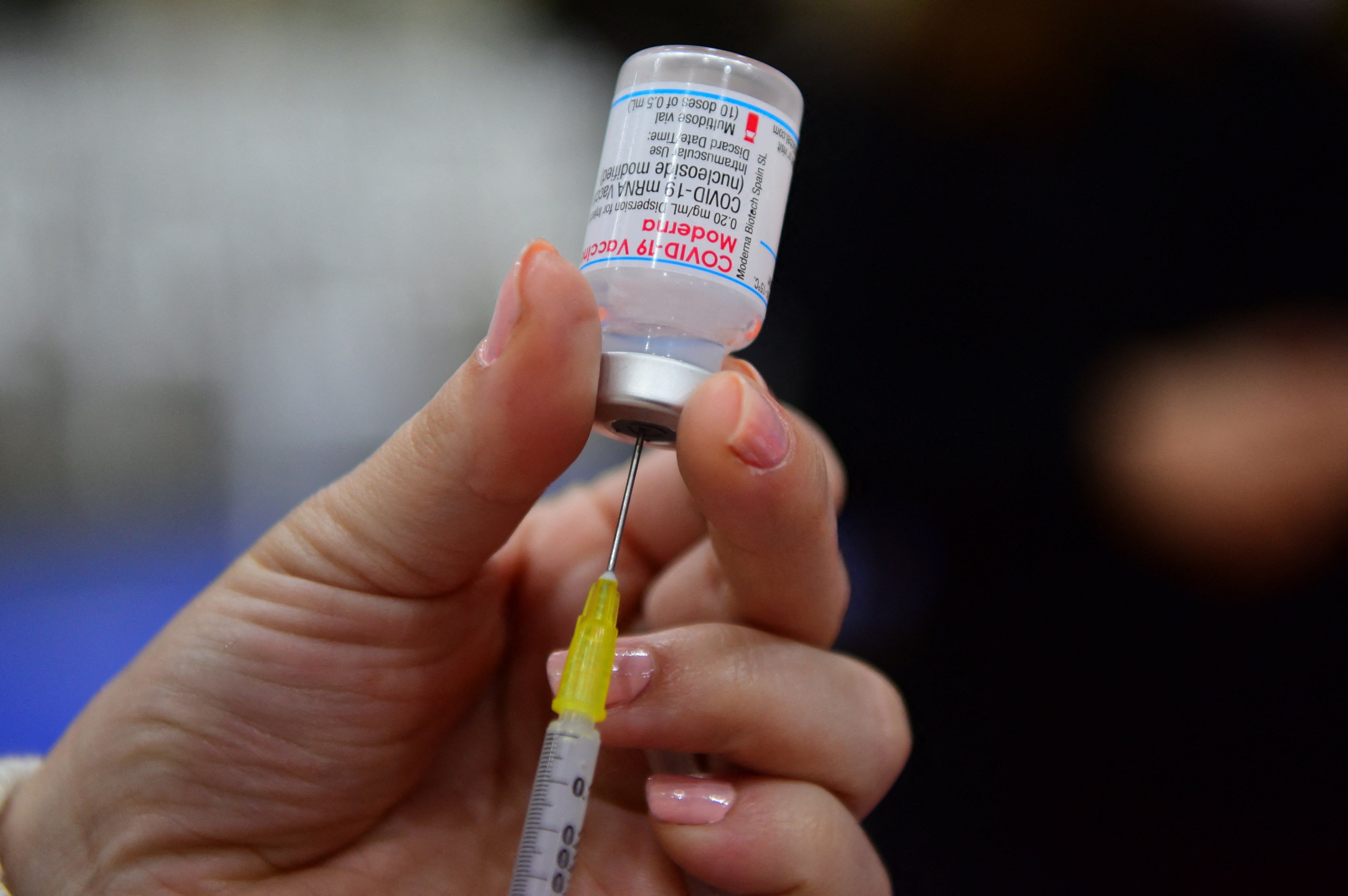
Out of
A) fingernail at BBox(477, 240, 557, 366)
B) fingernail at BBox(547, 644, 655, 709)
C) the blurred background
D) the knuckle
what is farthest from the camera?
the blurred background

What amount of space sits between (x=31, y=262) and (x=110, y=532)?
2.71 feet

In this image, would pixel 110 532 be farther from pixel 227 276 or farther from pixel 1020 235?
pixel 1020 235

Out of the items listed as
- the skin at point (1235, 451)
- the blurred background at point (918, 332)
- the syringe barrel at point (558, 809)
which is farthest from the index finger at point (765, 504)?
the skin at point (1235, 451)

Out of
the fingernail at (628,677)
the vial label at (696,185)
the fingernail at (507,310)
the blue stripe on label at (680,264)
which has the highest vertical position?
the vial label at (696,185)

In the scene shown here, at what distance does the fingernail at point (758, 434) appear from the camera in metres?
0.67

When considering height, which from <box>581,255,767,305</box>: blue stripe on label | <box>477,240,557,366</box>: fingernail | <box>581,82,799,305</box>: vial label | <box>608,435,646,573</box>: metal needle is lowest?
<box>608,435,646,573</box>: metal needle

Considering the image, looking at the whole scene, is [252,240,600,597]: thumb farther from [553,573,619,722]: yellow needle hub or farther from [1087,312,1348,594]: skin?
[1087,312,1348,594]: skin

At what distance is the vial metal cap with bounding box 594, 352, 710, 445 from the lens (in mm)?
710

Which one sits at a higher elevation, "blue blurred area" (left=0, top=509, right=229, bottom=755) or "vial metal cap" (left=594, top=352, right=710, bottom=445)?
"vial metal cap" (left=594, top=352, right=710, bottom=445)

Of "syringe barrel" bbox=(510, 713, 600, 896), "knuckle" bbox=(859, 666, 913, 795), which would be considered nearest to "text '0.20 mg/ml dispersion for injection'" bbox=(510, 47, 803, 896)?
"syringe barrel" bbox=(510, 713, 600, 896)

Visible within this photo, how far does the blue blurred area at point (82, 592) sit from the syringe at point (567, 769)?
5.91 feet

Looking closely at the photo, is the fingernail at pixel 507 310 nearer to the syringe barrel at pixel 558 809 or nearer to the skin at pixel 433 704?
the skin at pixel 433 704

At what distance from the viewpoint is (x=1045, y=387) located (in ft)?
6.74

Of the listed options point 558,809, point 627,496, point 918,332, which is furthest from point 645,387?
point 918,332
